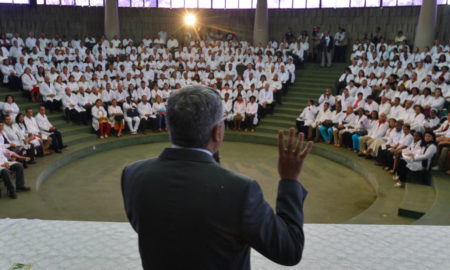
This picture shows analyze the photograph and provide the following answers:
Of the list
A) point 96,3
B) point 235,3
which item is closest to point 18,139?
point 96,3

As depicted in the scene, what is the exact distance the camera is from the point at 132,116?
35.7 ft

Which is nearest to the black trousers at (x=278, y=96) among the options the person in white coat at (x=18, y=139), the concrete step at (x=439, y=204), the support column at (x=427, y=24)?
the support column at (x=427, y=24)

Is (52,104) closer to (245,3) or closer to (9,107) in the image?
(9,107)

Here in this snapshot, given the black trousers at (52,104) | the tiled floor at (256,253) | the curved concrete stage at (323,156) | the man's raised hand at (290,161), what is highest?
the man's raised hand at (290,161)

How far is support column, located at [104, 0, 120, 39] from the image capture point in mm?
17281

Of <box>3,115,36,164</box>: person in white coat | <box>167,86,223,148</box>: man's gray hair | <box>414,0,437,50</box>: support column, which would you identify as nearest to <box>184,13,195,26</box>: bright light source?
<box>414,0,437,50</box>: support column

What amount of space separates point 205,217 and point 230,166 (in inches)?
289

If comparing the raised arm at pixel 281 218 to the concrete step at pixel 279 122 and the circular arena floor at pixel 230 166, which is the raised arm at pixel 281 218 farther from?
the concrete step at pixel 279 122

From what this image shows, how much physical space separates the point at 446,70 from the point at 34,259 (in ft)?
37.4

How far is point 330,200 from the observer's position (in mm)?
6414

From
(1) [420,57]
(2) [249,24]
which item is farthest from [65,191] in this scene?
(2) [249,24]

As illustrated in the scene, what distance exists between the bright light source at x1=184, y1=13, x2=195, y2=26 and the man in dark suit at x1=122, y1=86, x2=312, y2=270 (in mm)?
19242

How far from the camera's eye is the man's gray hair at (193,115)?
115 cm

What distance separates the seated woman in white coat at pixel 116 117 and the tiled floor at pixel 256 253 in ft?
26.1
